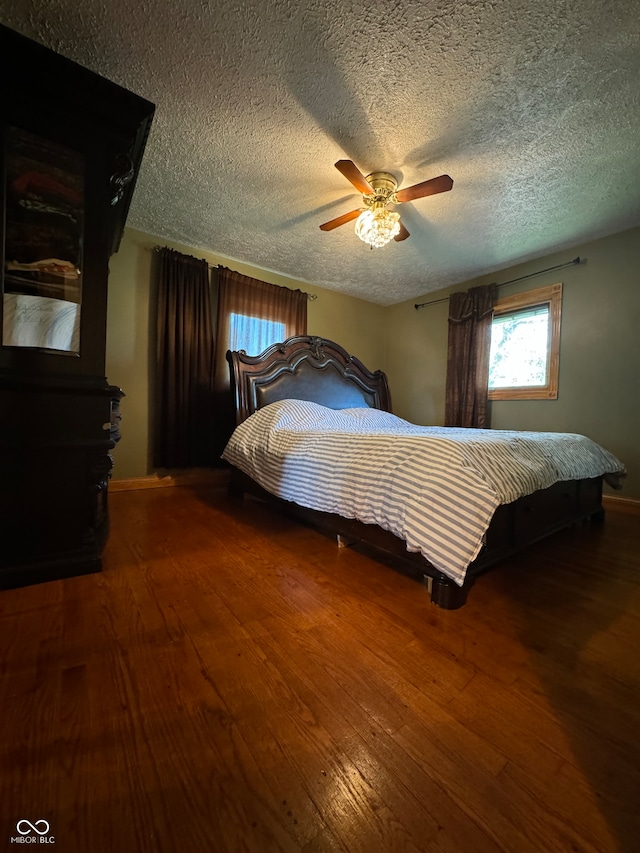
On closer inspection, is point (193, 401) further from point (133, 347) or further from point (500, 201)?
point (500, 201)

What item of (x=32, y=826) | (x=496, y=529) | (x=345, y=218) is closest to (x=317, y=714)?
(x=32, y=826)

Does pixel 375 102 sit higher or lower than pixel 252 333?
higher

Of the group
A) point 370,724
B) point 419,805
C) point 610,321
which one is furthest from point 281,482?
point 610,321

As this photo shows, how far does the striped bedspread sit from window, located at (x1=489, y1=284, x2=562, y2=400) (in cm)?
131

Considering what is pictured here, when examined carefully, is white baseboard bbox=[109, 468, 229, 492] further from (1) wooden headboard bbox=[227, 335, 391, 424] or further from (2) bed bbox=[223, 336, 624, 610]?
(1) wooden headboard bbox=[227, 335, 391, 424]

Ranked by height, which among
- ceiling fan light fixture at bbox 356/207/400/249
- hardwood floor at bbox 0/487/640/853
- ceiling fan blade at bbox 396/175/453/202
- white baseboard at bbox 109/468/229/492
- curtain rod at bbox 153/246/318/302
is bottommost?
hardwood floor at bbox 0/487/640/853

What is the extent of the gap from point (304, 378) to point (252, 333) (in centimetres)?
88

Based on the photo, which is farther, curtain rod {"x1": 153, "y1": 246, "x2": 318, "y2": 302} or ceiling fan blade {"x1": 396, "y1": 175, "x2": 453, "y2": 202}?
curtain rod {"x1": 153, "y1": 246, "x2": 318, "y2": 302}

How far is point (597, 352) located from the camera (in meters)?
3.01

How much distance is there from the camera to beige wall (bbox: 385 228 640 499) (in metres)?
2.84

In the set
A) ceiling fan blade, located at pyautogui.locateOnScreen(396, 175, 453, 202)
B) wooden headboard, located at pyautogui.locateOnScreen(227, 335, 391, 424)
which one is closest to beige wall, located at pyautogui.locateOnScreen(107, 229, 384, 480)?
wooden headboard, located at pyautogui.locateOnScreen(227, 335, 391, 424)

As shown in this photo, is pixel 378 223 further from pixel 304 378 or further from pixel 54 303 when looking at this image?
pixel 54 303

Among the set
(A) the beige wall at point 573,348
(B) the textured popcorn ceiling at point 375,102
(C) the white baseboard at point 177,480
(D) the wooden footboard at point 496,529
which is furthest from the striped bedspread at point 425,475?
(B) the textured popcorn ceiling at point 375,102

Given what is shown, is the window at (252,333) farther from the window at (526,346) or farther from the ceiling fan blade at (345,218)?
the window at (526,346)
